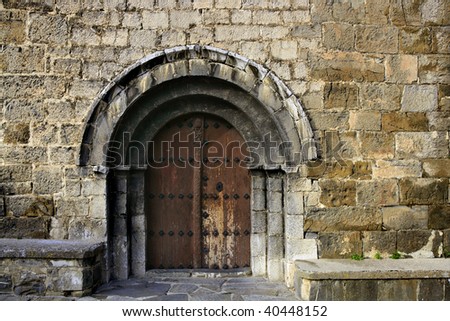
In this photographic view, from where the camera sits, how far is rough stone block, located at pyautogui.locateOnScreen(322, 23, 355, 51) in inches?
176

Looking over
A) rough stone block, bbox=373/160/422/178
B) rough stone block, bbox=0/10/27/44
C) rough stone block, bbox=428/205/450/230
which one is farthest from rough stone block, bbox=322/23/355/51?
rough stone block, bbox=0/10/27/44

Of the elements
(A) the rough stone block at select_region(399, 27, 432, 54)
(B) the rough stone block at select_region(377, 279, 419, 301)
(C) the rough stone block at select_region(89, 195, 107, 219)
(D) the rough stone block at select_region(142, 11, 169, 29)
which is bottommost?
(B) the rough stone block at select_region(377, 279, 419, 301)

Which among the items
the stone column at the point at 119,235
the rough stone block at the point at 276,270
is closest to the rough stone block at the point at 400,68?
the rough stone block at the point at 276,270

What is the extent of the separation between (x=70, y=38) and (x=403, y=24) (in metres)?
3.34

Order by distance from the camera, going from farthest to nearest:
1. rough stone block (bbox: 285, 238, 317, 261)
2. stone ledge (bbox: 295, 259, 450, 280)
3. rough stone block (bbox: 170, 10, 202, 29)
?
rough stone block (bbox: 170, 10, 202, 29) → rough stone block (bbox: 285, 238, 317, 261) → stone ledge (bbox: 295, 259, 450, 280)

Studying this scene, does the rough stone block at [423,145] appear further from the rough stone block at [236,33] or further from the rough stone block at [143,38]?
the rough stone block at [143,38]

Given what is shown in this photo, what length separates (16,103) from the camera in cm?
443

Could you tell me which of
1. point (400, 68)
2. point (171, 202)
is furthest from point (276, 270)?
point (400, 68)

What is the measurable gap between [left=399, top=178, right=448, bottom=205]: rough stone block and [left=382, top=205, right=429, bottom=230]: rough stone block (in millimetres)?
69

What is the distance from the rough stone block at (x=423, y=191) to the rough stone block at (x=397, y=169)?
0.21 feet

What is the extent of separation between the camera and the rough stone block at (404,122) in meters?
4.47

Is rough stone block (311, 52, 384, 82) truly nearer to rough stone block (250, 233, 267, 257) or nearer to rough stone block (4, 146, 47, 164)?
rough stone block (250, 233, 267, 257)

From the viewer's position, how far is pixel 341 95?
4.45 metres

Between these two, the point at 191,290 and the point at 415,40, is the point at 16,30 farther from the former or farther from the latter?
the point at 415,40
